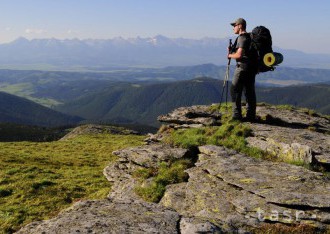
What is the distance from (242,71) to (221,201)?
410 inches

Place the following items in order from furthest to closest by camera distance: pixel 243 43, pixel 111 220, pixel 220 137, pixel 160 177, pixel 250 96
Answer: pixel 250 96 < pixel 220 137 < pixel 243 43 < pixel 160 177 < pixel 111 220

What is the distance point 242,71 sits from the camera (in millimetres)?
21344

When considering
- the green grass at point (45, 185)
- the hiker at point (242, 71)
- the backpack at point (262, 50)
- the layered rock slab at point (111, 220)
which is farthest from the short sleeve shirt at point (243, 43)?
the layered rock slab at point (111, 220)

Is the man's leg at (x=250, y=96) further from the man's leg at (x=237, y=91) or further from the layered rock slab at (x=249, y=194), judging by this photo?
the layered rock slab at (x=249, y=194)

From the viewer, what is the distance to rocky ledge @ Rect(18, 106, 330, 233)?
10.7 metres

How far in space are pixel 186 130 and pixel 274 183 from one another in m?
10.4

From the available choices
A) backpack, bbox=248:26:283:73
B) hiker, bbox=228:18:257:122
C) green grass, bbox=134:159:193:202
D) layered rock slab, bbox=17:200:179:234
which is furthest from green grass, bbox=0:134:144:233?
backpack, bbox=248:26:283:73

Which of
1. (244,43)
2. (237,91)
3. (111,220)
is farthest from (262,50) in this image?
(111,220)

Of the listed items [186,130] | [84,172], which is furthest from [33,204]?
[186,130]

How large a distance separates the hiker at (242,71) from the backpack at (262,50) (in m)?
0.37

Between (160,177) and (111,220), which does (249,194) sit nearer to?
(160,177)

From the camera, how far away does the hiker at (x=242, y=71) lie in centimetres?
2045

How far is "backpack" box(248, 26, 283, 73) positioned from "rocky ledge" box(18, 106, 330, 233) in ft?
14.3

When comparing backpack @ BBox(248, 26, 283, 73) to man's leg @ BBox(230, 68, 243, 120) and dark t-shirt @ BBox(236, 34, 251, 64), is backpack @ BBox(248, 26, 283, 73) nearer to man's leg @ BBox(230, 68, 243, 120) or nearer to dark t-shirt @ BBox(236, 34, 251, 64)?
dark t-shirt @ BBox(236, 34, 251, 64)
